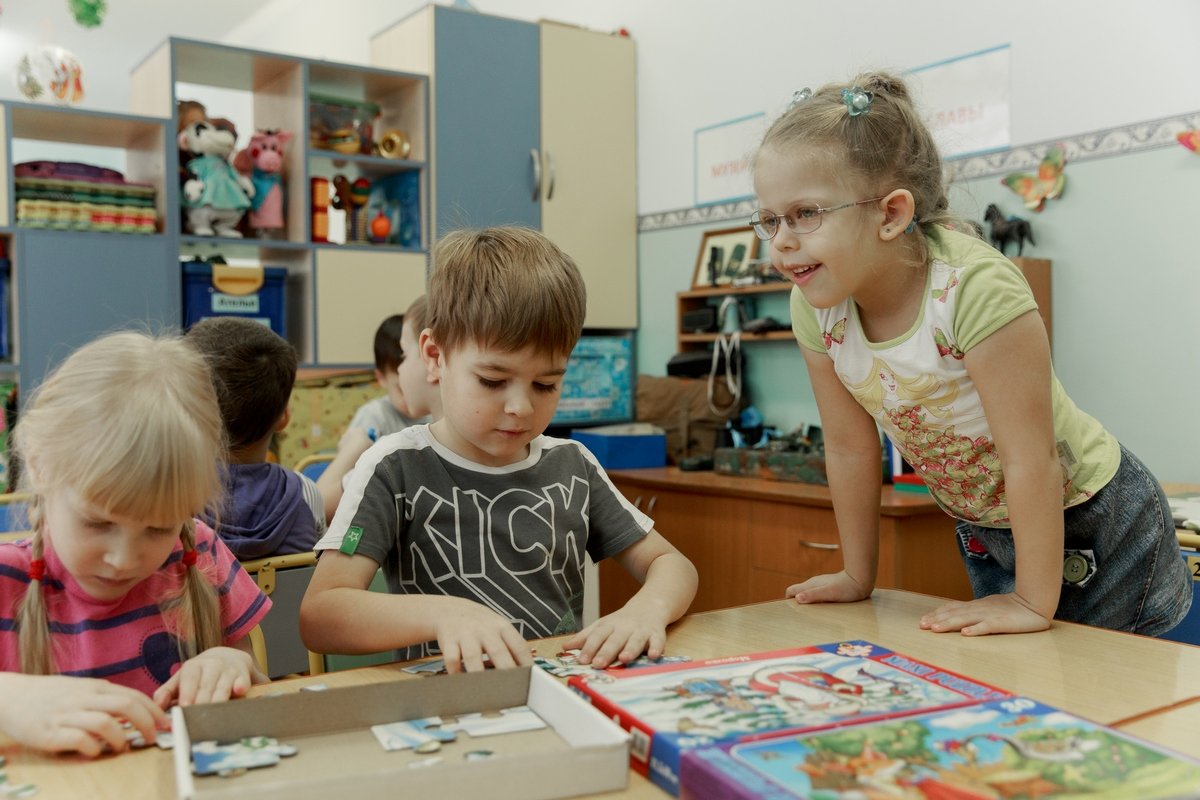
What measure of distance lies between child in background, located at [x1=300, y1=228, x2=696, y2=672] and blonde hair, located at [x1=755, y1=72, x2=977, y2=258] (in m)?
0.32

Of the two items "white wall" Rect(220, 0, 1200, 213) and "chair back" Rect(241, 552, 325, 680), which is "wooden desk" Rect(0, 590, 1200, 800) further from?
"white wall" Rect(220, 0, 1200, 213)

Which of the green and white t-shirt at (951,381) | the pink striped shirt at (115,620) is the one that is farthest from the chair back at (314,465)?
the green and white t-shirt at (951,381)

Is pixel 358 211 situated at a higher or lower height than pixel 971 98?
lower

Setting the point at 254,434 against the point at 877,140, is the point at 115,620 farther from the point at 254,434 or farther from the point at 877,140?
the point at 877,140

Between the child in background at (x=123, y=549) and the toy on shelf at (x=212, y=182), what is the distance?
2697 mm

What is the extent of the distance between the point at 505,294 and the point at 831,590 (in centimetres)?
51

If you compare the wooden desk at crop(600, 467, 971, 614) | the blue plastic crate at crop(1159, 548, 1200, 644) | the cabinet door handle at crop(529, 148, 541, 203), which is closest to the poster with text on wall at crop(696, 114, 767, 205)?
the cabinet door handle at crop(529, 148, 541, 203)

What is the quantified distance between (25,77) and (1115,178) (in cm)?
332

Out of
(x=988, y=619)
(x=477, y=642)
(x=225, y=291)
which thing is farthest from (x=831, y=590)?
(x=225, y=291)

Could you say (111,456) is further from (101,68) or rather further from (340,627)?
(101,68)

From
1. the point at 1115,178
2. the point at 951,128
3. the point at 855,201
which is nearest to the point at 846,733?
the point at 855,201

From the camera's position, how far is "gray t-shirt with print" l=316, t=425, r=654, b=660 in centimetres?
118

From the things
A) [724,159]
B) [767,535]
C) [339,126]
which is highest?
[339,126]

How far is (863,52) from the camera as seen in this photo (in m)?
3.27
